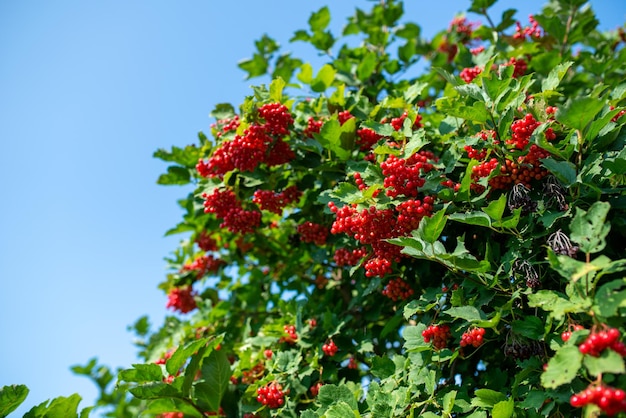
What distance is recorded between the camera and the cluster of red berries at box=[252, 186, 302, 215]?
141 inches

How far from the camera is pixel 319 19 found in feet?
16.0

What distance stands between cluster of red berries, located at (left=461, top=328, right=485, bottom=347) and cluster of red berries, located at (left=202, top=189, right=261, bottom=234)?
185cm

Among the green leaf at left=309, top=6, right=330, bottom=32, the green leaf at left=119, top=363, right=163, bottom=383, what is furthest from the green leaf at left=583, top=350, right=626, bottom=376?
the green leaf at left=309, top=6, right=330, bottom=32

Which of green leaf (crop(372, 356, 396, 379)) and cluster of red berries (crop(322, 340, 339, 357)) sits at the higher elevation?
cluster of red berries (crop(322, 340, 339, 357))

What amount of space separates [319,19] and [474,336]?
141 inches

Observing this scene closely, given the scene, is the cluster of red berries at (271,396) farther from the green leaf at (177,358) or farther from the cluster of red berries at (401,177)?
the cluster of red berries at (401,177)

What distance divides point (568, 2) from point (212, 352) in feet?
14.4

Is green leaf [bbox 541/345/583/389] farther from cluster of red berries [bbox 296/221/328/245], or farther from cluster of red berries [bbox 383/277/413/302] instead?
cluster of red berries [bbox 296/221/328/245]

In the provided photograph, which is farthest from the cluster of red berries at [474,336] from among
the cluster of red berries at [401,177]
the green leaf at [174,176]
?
the green leaf at [174,176]

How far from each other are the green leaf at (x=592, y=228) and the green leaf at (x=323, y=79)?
252cm

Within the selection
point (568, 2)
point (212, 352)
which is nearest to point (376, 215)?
point (212, 352)

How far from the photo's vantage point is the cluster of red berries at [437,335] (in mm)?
2580

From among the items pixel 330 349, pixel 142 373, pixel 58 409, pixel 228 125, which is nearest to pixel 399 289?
pixel 330 349

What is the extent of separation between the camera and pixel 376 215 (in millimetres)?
2746
